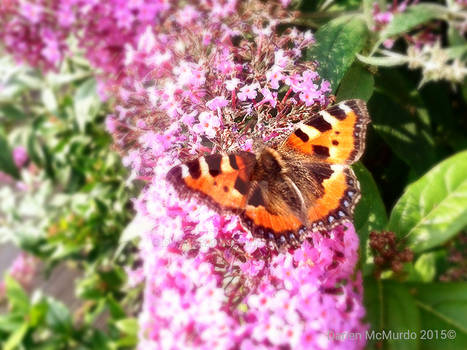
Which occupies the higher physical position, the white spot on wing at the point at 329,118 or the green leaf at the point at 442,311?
the white spot on wing at the point at 329,118

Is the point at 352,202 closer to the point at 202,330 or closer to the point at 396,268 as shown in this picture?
the point at 396,268

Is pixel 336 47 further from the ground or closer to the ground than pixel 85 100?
further from the ground

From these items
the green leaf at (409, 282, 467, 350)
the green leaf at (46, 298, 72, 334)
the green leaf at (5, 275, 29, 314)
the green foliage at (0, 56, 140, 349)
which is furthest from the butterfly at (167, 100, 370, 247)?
the green leaf at (5, 275, 29, 314)

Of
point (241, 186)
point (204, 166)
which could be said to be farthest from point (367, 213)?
point (204, 166)

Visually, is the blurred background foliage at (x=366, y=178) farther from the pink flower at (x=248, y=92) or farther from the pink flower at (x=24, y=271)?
the pink flower at (x=24, y=271)

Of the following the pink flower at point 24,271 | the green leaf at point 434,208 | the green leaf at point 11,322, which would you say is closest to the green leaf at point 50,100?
the green leaf at point 11,322

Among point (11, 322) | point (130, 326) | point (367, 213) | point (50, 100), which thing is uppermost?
point (367, 213)

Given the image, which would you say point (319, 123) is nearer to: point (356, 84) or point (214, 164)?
point (356, 84)

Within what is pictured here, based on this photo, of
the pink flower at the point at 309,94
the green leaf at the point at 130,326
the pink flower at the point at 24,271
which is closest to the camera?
the pink flower at the point at 309,94
